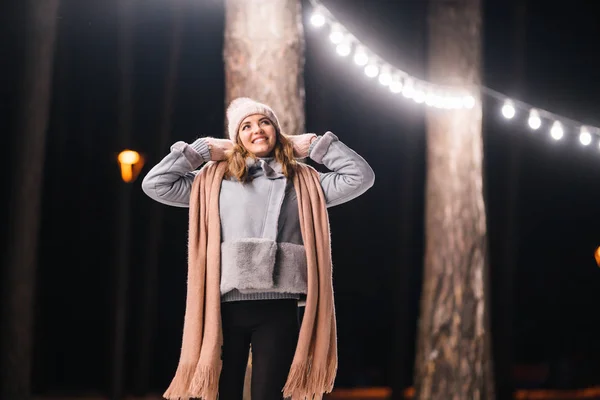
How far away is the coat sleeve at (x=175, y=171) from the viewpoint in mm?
2672

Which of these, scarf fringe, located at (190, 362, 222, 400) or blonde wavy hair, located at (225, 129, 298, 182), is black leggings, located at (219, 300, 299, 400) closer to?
scarf fringe, located at (190, 362, 222, 400)

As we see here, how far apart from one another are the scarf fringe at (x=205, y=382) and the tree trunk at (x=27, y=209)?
3.95 m

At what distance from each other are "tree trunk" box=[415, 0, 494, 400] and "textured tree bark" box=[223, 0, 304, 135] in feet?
6.29

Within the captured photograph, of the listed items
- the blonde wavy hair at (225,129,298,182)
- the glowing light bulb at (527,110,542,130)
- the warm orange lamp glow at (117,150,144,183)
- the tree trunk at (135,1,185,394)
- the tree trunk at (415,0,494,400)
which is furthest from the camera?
the tree trunk at (135,1,185,394)

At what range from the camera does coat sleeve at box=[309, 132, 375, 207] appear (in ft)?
8.86

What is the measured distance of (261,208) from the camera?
2590 mm

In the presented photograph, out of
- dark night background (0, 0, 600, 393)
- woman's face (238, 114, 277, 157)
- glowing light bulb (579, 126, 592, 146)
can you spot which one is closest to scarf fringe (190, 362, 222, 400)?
woman's face (238, 114, 277, 157)

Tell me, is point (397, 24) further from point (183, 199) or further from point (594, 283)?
point (183, 199)

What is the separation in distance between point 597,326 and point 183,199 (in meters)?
9.03

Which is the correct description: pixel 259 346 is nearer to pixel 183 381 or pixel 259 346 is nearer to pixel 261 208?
pixel 183 381

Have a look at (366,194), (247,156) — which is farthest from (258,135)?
(366,194)

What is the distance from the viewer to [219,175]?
105 inches

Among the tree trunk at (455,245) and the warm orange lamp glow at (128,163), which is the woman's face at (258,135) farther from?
the warm orange lamp glow at (128,163)

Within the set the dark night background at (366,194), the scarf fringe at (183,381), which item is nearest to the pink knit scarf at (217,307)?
the scarf fringe at (183,381)
